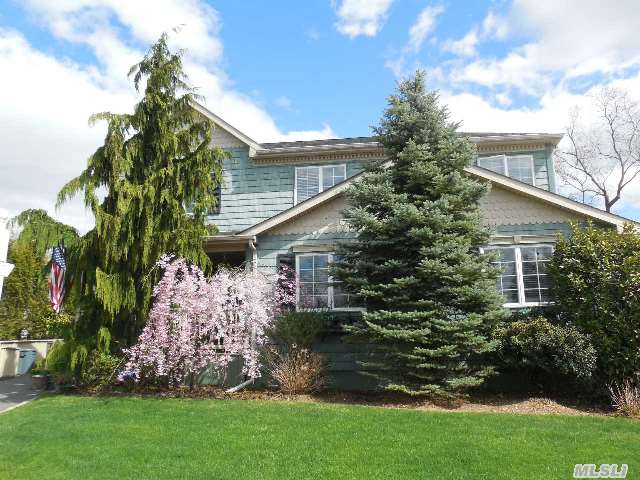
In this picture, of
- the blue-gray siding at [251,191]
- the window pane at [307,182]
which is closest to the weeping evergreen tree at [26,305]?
the blue-gray siding at [251,191]

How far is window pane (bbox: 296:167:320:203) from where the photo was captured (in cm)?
1507

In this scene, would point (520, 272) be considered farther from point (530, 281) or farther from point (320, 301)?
point (320, 301)

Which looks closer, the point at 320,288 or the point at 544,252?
the point at 544,252

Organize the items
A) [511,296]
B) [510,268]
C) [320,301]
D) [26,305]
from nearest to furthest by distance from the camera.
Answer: [511,296] → [510,268] → [320,301] → [26,305]

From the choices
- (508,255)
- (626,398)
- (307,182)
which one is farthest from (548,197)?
(307,182)

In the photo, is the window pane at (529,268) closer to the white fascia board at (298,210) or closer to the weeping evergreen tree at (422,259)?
the weeping evergreen tree at (422,259)

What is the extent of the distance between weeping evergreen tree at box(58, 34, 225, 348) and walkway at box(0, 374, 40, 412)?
1.93m

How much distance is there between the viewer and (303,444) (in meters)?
6.39

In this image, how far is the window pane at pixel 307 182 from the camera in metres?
15.1

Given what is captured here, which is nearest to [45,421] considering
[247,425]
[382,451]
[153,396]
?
[153,396]

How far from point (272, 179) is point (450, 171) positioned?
6.58 metres

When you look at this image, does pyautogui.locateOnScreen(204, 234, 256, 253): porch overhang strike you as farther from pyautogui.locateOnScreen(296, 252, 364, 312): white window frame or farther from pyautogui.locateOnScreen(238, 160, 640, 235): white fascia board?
pyautogui.locateOnScreen(296, 252, 364, 312): white window frame

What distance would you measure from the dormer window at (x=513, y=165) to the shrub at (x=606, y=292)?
16.5 ft

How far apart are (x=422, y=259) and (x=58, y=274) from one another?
27.3 feet
